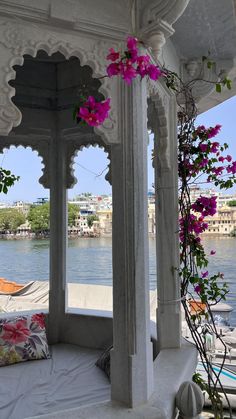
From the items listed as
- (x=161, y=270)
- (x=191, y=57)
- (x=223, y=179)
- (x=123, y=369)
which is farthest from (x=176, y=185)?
(x=123, y=369)

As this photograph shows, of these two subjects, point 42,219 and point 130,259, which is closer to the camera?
point 130,259

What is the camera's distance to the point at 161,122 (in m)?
2.06

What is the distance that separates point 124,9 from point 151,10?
0.42 feet

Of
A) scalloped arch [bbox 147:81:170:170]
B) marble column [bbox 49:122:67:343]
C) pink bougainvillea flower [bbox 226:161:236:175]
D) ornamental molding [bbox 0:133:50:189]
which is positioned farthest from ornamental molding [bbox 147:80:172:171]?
ornamental molding [bbox 0:133:50:189]

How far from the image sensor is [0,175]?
6.07 ft

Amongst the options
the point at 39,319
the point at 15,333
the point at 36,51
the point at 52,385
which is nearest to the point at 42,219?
the point at 39,319

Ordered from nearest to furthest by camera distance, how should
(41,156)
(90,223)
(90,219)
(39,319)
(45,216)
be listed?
(39,319)
(41,156)
(45,216)
(90,219)
(90,223)

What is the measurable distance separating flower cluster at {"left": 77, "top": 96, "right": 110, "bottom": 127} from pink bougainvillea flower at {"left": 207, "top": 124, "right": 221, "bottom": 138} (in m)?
1.24

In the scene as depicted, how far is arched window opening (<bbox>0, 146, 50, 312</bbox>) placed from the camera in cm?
336

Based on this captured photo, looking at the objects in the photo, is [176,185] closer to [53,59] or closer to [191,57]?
[191,57]

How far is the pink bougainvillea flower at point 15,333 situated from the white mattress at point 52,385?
0.58 feet

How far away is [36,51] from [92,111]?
0.38 metres

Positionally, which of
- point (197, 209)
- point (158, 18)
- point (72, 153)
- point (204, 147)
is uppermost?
point (158, 18)

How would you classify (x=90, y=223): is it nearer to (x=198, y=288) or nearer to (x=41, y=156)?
(x=41, y=156)
